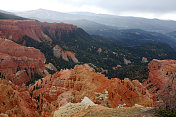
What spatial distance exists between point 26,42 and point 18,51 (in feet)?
140

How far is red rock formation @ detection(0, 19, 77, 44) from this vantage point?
97.3 m

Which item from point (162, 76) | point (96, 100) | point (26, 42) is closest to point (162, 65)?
point (162, 76)

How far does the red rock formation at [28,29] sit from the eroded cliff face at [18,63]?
3712 centimetres

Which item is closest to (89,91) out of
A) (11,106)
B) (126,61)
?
(11,106)

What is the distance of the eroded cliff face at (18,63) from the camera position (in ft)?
177

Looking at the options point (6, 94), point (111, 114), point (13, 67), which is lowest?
point (13, 67)

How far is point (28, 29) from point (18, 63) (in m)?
67.6

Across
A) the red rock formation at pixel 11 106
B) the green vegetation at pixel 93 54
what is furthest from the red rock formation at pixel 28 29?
the red rock formation at pixel 11 106

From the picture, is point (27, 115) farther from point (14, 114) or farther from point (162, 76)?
point (162, 76)

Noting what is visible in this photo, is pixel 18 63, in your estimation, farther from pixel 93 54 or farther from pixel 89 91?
pixel 93 54

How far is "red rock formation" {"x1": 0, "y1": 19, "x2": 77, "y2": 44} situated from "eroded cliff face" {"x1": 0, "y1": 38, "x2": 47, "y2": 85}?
37118 millimetres

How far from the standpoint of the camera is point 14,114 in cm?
2025

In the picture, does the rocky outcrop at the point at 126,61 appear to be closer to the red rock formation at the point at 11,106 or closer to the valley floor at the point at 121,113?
the red rock formation at the point at 11,106

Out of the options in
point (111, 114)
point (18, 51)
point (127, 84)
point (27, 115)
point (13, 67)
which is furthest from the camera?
point (18, 51)
